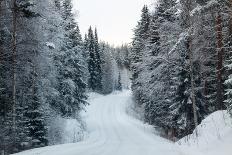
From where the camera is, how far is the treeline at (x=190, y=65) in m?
21.7

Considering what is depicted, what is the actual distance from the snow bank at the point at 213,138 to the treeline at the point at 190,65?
441 cm

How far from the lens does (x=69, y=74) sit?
4325cm

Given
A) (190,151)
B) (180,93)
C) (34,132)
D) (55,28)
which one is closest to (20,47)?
(34,132)

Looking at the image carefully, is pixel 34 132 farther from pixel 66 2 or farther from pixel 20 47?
pixel 66 2

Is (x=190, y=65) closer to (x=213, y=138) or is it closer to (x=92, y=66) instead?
(x=213, y=138)

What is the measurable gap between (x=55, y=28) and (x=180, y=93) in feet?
40.3

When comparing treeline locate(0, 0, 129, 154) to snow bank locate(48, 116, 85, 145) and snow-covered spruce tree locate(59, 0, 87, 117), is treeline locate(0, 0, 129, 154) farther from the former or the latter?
snow-covered spruce tree locate(59, 0, 87, 117)

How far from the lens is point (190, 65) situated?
86.5 ft

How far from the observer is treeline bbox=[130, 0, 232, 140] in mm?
21656

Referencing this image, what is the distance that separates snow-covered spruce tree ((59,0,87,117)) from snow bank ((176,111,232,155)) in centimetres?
2438

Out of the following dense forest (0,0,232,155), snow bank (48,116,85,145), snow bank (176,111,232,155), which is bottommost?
snow bank (48,116,85,145)

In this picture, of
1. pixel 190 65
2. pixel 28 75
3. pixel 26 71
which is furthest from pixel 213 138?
pixel 28 75

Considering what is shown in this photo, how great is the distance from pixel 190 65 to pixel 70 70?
1905 cm

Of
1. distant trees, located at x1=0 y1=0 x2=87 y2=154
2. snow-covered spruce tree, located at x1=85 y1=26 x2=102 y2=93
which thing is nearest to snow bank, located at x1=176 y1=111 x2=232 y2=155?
distant trees, located at x1=0 y1=0 x2=87 y2=154
